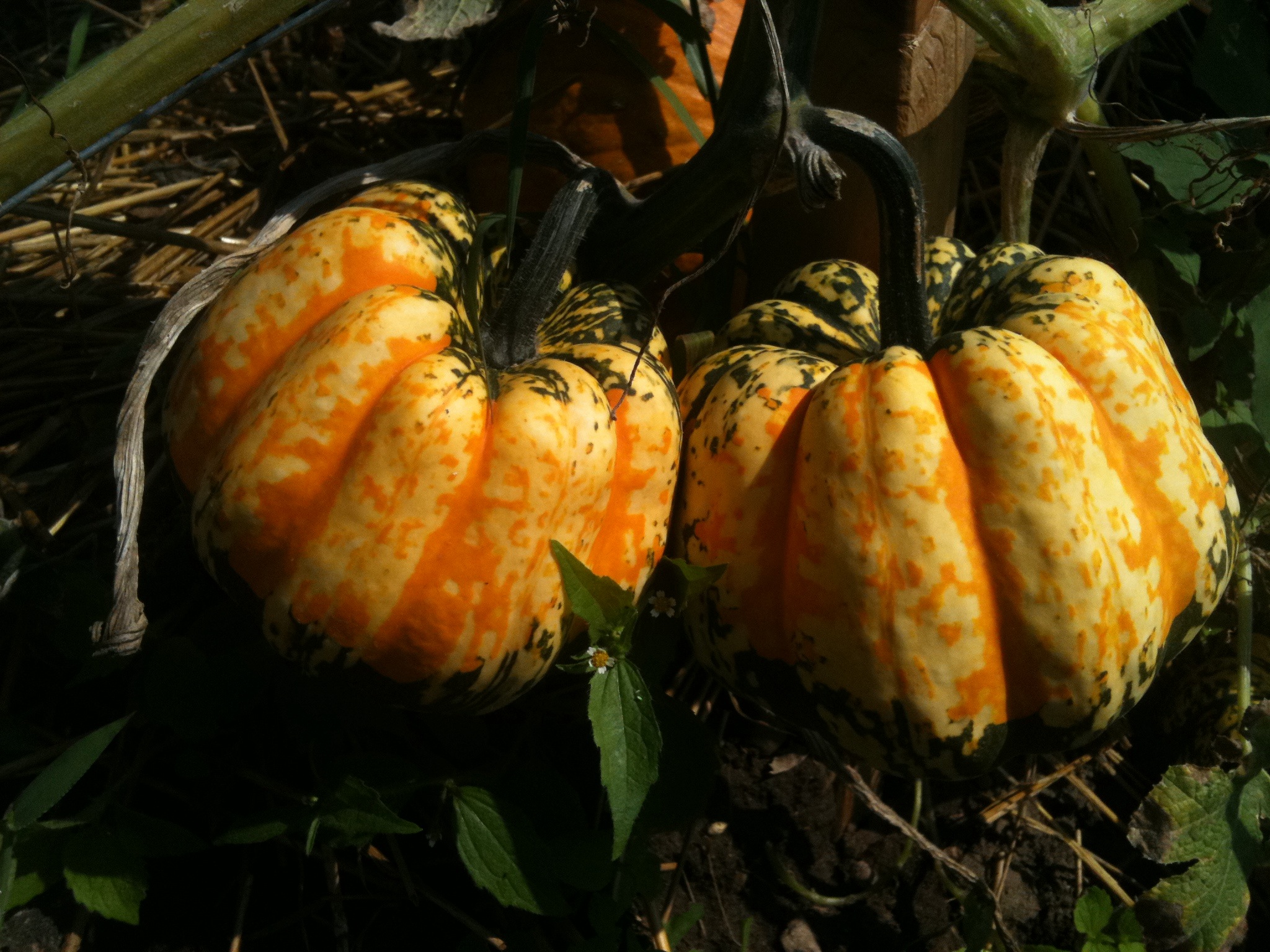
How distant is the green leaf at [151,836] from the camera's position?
1516 millimetres

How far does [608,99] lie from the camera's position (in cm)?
211

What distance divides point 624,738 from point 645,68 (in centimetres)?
134

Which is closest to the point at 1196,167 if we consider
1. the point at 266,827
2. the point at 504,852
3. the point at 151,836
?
the point at 504,852

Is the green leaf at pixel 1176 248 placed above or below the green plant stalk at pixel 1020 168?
below

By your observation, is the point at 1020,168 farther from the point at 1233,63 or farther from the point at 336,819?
the point at 336,819

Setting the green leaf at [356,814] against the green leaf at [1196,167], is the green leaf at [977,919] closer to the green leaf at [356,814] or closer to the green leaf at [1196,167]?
the green leaf at [356,814]

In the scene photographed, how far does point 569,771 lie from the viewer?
1859 mm

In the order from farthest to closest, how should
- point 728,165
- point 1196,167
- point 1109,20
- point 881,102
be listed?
point 1196,167 < point 881,102 < point 1109,20 < point 728,165

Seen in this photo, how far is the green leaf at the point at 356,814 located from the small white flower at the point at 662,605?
1.57 ft

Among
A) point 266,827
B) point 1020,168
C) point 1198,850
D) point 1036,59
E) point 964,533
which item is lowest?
point 1198,850

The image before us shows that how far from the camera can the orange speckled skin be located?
4.47 feet

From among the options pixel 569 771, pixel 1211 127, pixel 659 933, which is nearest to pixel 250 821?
pixel 569 771

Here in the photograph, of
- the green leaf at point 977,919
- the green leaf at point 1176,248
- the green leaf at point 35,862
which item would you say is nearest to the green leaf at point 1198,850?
the green leaf at point 977,919

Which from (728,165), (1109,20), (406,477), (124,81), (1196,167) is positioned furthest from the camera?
(1196,167)
